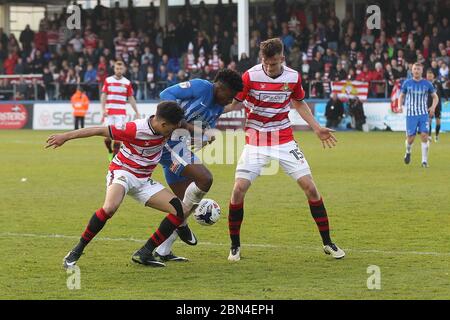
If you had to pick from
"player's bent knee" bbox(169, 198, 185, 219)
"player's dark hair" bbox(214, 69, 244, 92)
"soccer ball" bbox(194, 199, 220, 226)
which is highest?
"player's dark hair" bbox(214, 69, 244, 92)

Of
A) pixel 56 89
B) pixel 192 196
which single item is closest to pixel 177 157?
pixel 192 196

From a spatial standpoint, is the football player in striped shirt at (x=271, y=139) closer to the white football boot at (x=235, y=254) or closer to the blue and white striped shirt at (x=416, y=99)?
the white football boot at (x=235, y=254)

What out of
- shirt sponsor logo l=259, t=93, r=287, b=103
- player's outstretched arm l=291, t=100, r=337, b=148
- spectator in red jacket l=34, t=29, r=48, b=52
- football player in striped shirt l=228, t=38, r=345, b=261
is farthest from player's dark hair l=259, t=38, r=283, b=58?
spectator in red jacket l=34, t=29, r=48, b=52

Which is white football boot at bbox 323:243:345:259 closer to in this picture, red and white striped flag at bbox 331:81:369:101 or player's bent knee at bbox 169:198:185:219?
player's bent knee at bbox 169:198:185:219

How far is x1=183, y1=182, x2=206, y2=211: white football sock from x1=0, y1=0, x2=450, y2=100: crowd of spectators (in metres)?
24.1

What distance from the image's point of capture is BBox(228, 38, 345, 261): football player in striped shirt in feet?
32.1

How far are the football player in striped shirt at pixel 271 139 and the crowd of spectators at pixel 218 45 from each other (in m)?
23.7

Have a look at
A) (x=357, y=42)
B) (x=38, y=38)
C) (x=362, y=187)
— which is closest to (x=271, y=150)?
(x=362, y=187)

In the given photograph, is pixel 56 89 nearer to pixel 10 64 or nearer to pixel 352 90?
pixel 10 64

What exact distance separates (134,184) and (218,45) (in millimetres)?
30171

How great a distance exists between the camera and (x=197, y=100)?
962 cm

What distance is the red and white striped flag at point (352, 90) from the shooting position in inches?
1342
